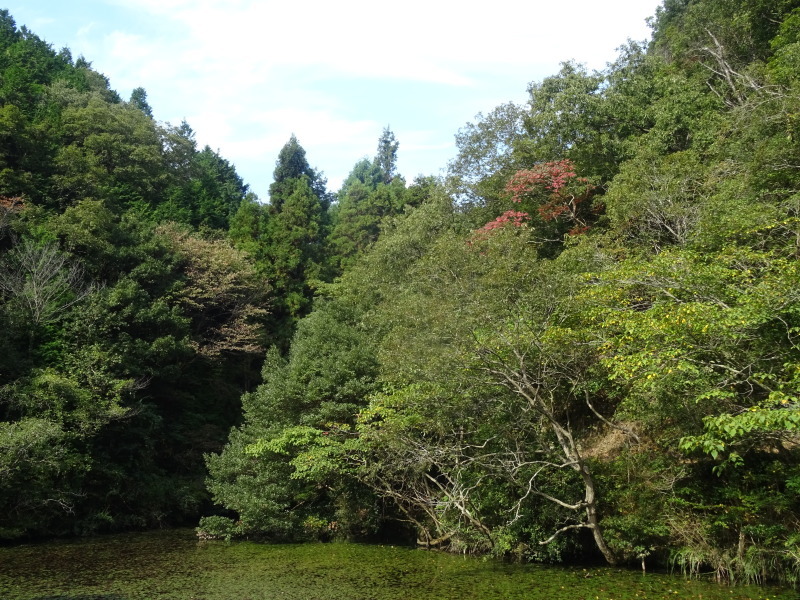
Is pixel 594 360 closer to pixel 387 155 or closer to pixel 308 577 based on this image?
pixel 308 577

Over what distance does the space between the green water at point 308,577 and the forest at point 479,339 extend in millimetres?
846

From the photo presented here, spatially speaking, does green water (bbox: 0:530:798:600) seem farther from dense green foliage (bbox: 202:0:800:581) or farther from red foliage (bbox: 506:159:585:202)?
red foliage (bbox: 506:159:585:202)

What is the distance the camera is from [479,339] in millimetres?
11367

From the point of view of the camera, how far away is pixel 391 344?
49.8 feet

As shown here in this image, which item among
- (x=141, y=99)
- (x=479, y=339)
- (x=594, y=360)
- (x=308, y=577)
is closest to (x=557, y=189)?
(x=594, y=360)

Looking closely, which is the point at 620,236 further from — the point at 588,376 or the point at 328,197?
the point at 328,197

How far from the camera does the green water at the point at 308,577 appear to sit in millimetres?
9234

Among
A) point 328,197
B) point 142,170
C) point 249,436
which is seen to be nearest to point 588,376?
point 249,436

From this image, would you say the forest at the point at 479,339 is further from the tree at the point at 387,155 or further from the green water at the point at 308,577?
the tree at the point at 387,155

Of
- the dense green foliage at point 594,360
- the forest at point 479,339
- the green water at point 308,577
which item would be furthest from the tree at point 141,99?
the green water at point 308,577

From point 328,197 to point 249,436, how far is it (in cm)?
3245

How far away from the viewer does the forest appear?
31.8 feet

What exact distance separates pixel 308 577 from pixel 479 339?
5.18m

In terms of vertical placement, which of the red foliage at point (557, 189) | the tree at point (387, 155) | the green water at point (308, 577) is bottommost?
the green water at point (308, 577)
